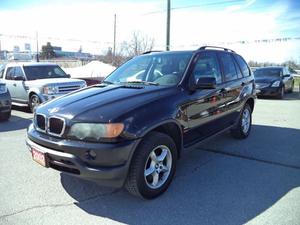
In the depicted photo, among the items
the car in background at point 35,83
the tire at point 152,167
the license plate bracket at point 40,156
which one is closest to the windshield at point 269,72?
the car in background at point 35,83

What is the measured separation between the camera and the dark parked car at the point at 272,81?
14.4 metres

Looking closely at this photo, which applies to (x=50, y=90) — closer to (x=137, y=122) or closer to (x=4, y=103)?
(x=4, y=103)

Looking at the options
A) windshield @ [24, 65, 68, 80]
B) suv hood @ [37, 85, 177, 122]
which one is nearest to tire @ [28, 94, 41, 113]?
windshield @ [24, 65, 68, 80]

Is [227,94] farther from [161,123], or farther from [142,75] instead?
[161,123]

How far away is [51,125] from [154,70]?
6.12 ft

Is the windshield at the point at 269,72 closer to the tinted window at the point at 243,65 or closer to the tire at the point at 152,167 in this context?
the tinted window at the point at 243,65

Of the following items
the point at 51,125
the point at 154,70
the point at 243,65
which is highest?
the point at 243,65

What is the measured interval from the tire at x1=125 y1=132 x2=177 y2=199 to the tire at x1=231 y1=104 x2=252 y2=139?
264 centimetres

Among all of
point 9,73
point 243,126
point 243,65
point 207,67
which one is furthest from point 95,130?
point 9,73

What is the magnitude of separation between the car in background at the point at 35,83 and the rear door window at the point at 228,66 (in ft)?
18.4

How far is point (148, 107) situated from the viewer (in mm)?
3682

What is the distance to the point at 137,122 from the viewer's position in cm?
347

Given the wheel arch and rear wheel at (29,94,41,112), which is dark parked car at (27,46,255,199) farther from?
rear wheel at (29,94,41,112)

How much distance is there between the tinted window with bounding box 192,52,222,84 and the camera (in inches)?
186
